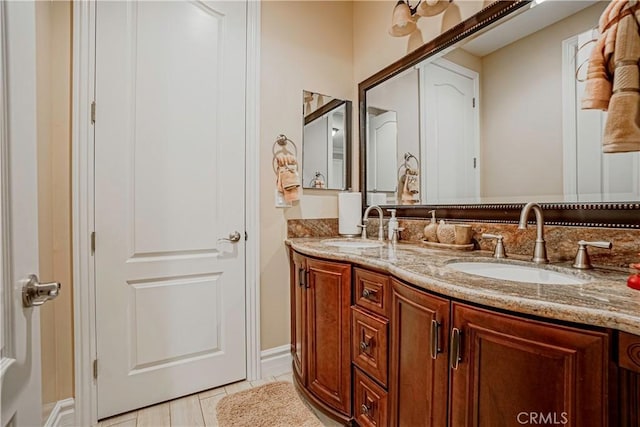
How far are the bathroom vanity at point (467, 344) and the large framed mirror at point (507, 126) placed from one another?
29cm

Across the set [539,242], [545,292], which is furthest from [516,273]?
[545,292]

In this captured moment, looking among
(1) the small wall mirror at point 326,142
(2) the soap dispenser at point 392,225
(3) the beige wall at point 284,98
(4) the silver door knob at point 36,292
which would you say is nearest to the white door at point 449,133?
(2) the soap dispenser at point 392,225

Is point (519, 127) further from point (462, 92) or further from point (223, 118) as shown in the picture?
point (223, 118)

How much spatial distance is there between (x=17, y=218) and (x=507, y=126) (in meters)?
1.72

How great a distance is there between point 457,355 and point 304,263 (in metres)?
0.95

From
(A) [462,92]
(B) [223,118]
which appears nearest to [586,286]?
(A) [462,92]

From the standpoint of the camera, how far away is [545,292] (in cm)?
75

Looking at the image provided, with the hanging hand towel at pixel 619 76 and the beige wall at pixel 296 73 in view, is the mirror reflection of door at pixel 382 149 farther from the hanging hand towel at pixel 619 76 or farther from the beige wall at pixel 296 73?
the hanging hand towel at pixel 619 76

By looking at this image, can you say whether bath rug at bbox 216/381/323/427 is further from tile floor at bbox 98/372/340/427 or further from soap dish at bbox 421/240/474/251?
soap dish at bbox 421/240/474/251

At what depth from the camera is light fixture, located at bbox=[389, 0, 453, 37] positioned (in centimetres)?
165

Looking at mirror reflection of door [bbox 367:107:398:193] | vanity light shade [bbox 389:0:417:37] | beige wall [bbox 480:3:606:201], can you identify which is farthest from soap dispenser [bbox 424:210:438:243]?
vanity light shade [bbox 389:0:417:37]

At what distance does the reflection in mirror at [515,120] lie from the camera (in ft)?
3.80

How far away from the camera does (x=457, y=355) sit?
857 mm

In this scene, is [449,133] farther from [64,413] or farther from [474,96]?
[64,413]
